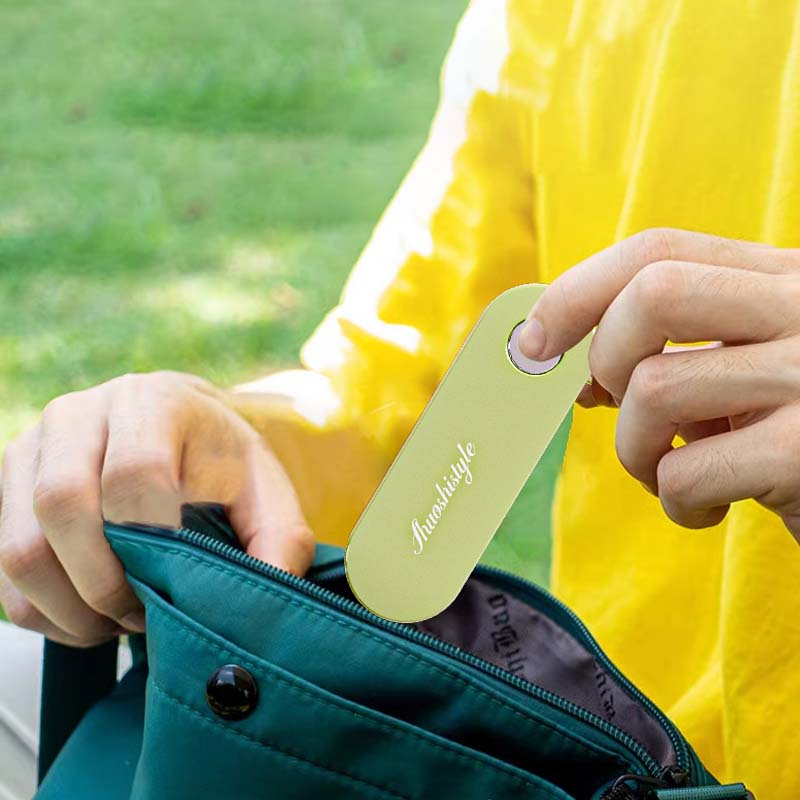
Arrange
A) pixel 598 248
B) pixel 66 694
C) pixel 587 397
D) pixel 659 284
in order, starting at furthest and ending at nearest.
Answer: pixel 598 248 → pixel 66 694 → pixel 587 397 → pixel 659 284

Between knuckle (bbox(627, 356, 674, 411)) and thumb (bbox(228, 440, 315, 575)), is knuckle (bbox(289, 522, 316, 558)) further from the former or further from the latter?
knuckle (bbox(627, 356, 674, 411))

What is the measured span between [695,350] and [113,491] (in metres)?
0.33

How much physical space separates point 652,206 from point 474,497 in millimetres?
392

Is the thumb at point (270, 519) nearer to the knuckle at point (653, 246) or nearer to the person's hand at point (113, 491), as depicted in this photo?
the person's hand at point (113, 491)

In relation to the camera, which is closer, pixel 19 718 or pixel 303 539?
pixel 303 539

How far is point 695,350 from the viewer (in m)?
0.54

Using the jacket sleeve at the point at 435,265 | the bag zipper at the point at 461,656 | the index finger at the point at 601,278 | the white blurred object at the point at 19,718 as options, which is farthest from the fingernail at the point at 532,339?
the white blurred object at the point at 19,718

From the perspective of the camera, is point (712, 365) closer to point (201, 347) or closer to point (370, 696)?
point (370, 696)

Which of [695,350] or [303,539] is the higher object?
[695,350]

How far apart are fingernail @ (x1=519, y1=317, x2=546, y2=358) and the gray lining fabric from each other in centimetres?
22

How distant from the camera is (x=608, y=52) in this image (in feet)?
2.99

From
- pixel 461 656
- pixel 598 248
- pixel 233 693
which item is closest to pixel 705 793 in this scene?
pixel 461 656

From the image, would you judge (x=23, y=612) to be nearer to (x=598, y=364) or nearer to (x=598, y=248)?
(x=598, y=364)

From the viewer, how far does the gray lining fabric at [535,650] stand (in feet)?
2.15
